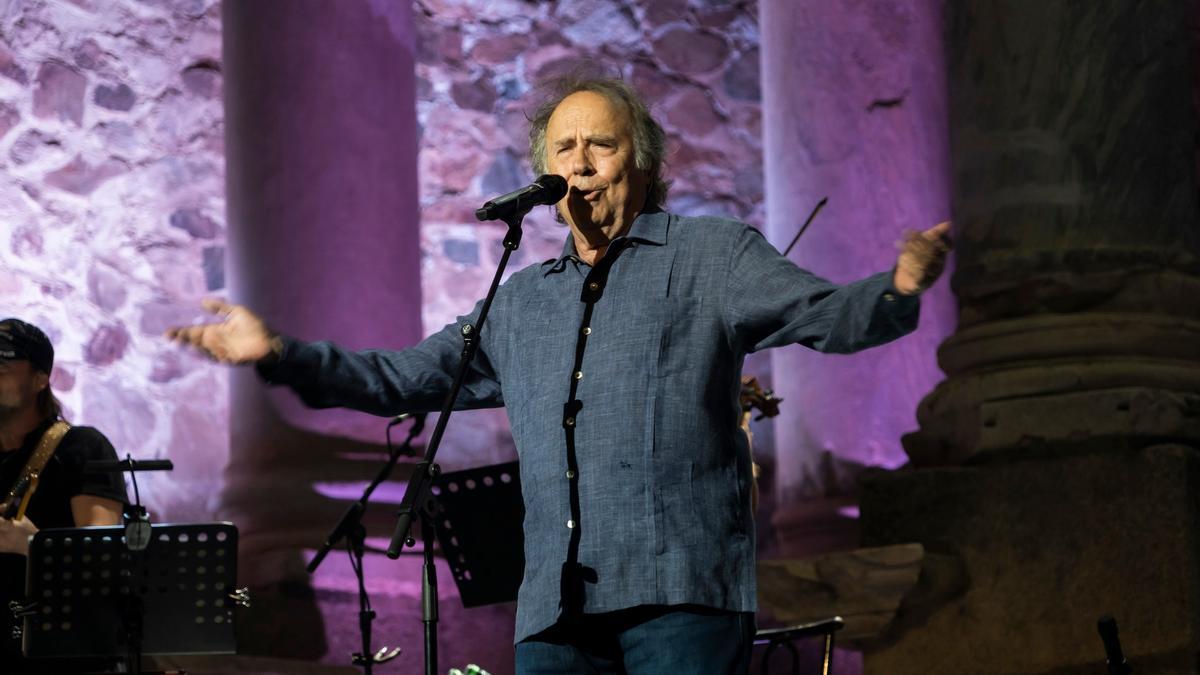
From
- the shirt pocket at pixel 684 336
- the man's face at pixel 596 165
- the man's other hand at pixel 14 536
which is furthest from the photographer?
the man's other hand at pixel 14 536

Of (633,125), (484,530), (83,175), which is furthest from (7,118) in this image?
(633,125)

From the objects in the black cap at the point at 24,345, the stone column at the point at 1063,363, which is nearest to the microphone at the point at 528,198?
the stone column at the point at 1063,363

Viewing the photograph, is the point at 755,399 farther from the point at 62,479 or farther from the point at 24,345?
the point at 24,345

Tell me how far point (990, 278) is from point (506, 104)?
12.6 ft

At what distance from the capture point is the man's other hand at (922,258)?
247 centimetres

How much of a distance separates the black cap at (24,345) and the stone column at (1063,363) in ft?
8.30

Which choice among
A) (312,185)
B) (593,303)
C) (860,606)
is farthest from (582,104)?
(312,185)

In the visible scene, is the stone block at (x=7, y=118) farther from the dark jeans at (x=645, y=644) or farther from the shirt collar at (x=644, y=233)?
the dark jeans at (x=645, y=644)

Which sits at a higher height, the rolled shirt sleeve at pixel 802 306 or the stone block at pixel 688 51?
the stone block at pixel 688 51

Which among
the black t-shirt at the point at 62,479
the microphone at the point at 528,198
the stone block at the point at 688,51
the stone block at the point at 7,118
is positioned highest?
the stone block at the point at 688,51

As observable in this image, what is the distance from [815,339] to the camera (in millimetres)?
2613

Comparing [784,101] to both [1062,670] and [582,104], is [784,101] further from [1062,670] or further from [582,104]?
[582,104]

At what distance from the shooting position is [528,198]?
2.85 m

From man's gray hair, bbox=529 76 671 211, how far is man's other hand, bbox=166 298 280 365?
0.61 metres
